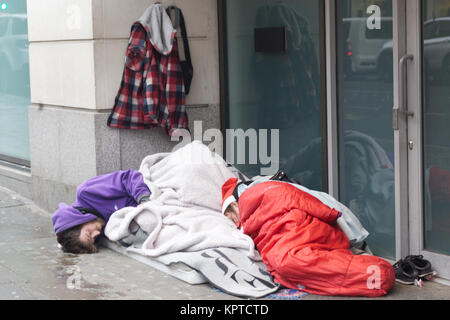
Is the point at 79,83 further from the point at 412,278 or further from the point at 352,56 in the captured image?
the point at 412,278

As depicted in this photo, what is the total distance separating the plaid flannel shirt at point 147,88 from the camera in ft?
23.4

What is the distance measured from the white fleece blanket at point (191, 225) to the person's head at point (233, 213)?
51 millimetres

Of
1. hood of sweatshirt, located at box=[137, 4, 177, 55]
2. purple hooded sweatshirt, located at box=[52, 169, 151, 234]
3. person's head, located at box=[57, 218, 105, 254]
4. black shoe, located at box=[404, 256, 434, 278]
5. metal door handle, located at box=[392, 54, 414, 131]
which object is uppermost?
hood of sweatshirt, located at box=[137, 4, 177, 55]

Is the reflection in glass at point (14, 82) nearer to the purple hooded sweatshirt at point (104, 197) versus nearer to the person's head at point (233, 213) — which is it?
the purple hooded sweatshirt at point (104, 197)

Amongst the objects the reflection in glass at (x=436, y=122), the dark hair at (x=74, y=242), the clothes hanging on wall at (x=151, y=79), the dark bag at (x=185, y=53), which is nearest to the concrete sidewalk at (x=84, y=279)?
the dark hair at (x=74, y=242)

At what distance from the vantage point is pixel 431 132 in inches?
219

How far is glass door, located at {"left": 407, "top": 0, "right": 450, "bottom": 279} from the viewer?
17.8 ft

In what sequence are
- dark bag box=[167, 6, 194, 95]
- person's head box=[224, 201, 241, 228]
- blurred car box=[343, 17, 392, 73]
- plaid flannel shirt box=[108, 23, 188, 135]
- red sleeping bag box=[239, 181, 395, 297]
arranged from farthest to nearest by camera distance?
dark bag box=[167, 6, 194, 95]
plaid flannel shirt box=[108, 23, 188, 135]
person's head box=[224, 201, 241, 228]
blurred car box=[343, 17, 392, 73]
red sleeping bag box=[239, 181, 395, 297]

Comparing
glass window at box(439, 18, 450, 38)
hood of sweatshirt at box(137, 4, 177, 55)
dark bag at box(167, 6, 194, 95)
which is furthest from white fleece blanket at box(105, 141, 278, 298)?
glass window at box(439, 18, 450, 38)

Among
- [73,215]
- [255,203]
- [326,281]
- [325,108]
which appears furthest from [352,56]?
[73,215]

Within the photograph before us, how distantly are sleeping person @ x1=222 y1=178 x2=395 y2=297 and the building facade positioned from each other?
0.60m

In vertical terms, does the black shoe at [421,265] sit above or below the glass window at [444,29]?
below

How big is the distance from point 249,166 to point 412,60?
86.1 inches

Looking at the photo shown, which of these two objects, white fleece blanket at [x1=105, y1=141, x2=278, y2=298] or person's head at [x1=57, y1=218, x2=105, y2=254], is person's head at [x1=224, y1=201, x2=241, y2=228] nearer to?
white fleece blanket at [x1=105, y1=141, x2=278, y2=298]
